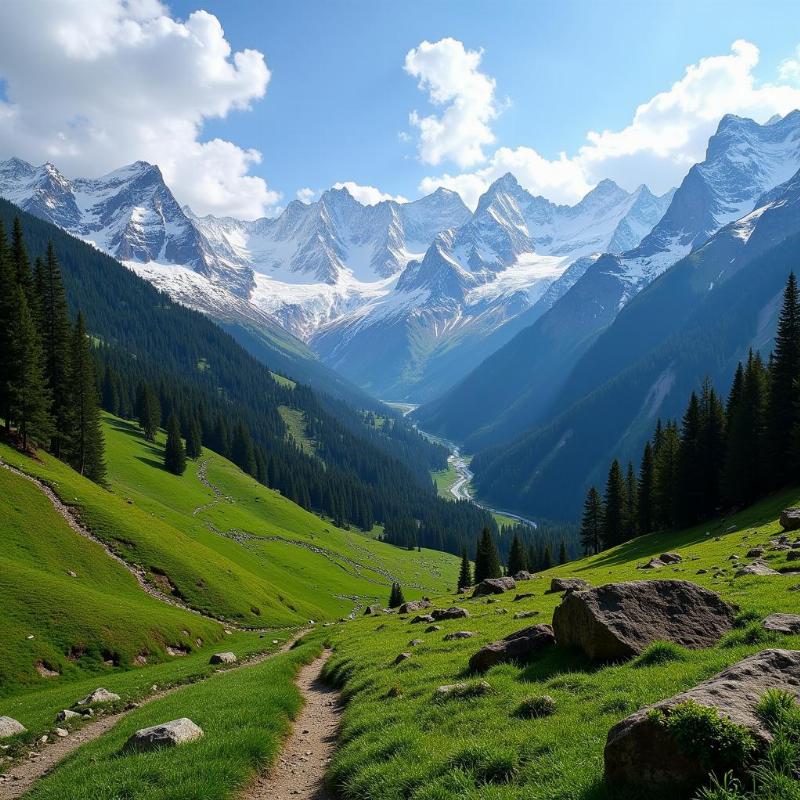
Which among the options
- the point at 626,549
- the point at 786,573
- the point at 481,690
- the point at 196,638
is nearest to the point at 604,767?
the point at 481,690

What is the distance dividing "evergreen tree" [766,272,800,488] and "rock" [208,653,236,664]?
59.3m

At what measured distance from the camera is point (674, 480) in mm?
73875

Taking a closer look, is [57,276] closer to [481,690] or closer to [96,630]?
[96,630]

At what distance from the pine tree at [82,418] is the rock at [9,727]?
2219 inches

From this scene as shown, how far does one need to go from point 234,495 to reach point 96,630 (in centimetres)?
9560

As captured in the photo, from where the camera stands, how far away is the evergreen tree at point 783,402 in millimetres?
61250

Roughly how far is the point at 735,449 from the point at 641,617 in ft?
201

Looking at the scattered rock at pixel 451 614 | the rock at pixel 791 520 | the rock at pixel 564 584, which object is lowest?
the scattered rock at pixel 451 614

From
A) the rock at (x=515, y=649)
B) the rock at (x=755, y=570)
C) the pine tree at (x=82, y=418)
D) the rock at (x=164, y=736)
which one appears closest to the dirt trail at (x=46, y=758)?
the rock at (x=164, y=736)

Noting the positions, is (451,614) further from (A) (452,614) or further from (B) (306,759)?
(B) (306,759)

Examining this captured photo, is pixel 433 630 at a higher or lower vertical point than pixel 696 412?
lower

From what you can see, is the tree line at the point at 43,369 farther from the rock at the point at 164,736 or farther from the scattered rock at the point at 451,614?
the rock at the point at 164,736

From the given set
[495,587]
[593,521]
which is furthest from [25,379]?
[593,521]

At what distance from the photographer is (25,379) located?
5738 centimetres
